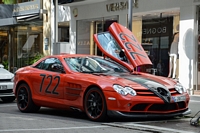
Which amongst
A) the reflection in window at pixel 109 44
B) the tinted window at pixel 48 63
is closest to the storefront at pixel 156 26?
the reflection in window at pixel 109 44

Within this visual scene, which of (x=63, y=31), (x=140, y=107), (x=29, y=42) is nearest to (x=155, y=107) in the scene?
(x=140, y=107)

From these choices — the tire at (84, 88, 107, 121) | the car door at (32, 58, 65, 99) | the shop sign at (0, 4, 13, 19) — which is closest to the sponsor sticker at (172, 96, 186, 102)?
the tire at (84, 88, 107, 121)

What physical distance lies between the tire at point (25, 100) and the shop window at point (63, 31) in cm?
1278

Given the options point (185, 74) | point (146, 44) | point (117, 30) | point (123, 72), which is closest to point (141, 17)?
point (146, 44)

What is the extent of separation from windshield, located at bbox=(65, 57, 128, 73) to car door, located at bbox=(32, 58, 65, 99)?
1.11 feet

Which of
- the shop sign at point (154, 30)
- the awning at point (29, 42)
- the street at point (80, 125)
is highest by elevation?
the shop sign at point (154, 30)

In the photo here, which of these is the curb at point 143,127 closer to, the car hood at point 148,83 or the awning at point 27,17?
the car hood at point 148,83

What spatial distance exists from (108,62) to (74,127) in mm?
2651

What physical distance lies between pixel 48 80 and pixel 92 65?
1100 mm

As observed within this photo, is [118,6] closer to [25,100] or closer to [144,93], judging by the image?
[25,100]

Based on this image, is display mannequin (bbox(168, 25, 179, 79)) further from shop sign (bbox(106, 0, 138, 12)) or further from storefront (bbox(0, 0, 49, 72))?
storefront (bbox(0, 0, 49, 72))

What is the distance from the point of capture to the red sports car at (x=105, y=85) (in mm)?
8656

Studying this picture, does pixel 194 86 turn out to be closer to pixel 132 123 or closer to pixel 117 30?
pixel 117 30

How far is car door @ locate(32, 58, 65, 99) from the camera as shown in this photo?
32.5 feet
